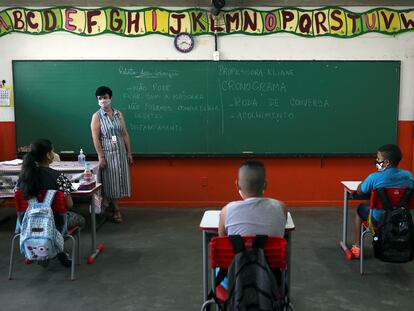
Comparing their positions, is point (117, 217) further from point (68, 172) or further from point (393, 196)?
point (393, 196)

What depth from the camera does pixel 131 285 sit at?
357 centimetres

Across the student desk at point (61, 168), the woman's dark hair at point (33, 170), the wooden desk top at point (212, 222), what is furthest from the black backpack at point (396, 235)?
the student desk at point (61, 168)

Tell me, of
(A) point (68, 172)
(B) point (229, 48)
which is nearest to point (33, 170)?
(A) point (68, 172)

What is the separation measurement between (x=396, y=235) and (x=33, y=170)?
279 centimetres

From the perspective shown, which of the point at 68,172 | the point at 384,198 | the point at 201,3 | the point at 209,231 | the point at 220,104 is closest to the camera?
the point at 209,231

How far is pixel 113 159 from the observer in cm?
512

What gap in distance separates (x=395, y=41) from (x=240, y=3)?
205 cm

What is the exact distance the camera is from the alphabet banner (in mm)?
5672

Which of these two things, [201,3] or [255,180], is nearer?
[255,180]

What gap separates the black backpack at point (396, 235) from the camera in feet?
10.9

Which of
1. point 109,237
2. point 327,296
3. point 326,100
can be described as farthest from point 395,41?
point 109,237

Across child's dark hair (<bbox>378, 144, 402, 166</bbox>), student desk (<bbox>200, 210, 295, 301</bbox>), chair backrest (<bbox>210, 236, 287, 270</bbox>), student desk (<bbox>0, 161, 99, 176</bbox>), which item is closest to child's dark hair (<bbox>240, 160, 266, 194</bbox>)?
chair backrest (<bbox>210, 236, 287, 270</bbox>)

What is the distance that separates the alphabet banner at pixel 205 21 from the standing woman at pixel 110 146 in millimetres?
1161

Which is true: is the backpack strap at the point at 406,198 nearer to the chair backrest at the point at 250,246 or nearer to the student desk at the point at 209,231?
the student desk at the point at 209,231
